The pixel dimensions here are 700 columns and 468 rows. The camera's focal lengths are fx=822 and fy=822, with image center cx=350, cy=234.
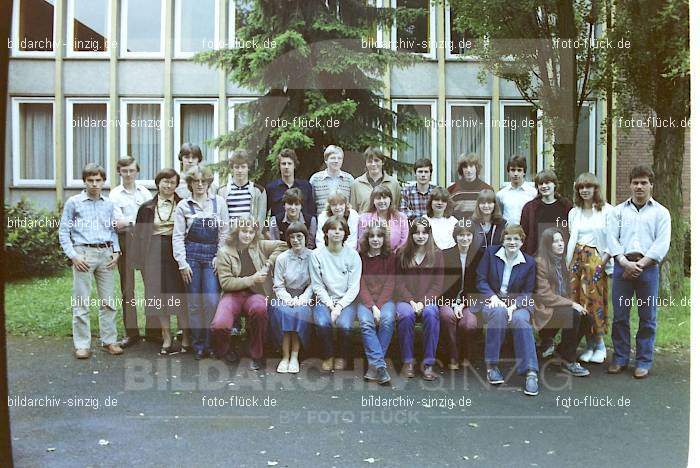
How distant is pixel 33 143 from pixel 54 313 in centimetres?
73

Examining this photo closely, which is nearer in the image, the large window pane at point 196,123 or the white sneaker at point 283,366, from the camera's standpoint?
the large window pane at point 196,123

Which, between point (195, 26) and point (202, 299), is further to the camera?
point (202, 299)

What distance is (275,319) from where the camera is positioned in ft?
13.5

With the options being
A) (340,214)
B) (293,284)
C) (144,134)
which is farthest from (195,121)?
(293,284)

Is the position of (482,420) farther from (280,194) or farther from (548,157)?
(280,194)

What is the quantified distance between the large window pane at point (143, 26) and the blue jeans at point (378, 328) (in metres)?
1.60

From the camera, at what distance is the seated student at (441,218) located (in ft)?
13.0

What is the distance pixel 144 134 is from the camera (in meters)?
3.51

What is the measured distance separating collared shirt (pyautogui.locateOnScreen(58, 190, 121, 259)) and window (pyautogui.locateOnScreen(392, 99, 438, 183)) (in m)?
1.37

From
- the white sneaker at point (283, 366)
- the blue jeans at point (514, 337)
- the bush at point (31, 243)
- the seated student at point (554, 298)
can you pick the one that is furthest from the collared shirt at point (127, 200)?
the seated student at point (554, 298)

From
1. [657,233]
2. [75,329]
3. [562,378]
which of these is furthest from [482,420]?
[75,329]

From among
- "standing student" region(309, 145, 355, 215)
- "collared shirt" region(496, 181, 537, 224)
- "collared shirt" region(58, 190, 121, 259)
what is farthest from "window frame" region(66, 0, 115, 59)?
"collared shirt" region(496, 181, 537, 224)

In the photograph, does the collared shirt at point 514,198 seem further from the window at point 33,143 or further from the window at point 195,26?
the window at point 33,143

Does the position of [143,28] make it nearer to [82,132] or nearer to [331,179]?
[82,132]
